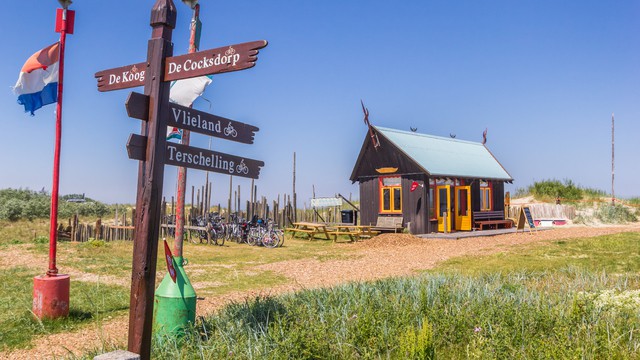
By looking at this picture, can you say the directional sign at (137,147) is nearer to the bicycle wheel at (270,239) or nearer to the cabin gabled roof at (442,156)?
the bicycle wheel at (270,239)

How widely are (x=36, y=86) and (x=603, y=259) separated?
11947 mm

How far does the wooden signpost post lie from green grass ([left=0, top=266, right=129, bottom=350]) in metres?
1.08

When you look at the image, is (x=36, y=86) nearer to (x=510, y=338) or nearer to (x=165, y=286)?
(x=165, y=286)

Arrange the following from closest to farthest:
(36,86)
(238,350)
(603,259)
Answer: (238,350)
(36,86)
(603,259)

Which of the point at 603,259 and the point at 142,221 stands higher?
the point at 142,221

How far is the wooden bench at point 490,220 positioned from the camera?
23.5 m

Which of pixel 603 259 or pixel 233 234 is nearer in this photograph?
pixel 603 259

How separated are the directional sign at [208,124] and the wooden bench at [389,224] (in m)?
16.7

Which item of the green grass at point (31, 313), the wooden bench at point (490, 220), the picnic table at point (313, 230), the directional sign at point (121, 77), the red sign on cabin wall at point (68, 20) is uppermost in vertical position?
the red sign on cabin wall at point (68, 20)

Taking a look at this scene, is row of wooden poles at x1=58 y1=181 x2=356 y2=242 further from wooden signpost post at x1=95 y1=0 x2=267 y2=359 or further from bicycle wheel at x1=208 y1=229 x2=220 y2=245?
wooden signpost post at x1=95 y1=0 x2=267 y2=359

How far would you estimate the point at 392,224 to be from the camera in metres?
21.7

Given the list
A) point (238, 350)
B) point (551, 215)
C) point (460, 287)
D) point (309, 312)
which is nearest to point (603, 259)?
point (460, 287)

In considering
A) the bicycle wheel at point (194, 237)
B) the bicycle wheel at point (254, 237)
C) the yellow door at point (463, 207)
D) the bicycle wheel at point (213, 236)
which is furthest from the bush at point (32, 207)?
the yellow door at point (463, 207)

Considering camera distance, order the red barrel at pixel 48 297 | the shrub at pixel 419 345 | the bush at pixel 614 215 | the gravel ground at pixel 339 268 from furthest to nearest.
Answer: the bush at pixel 614 215 < the red barrel at pixel 48 297 < the gravel ground at pixel 339 268 < the shrub at pixel 419 345
